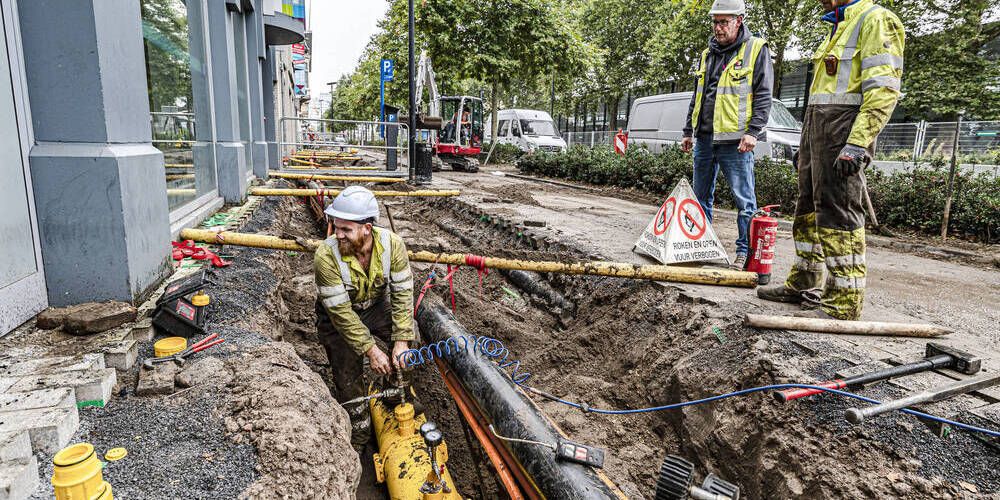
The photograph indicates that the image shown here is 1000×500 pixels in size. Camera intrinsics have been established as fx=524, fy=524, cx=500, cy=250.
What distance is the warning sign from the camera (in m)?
4.84

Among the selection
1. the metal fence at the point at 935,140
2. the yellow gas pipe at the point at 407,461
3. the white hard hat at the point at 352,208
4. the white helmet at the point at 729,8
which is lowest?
the yellow gas pipe at the point at 407,461

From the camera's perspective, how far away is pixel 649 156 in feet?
40.7

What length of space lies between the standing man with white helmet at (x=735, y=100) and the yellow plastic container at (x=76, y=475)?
4749 millimetres

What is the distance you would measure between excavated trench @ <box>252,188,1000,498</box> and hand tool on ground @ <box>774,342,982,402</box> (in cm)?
9

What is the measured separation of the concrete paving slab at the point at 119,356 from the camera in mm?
2422

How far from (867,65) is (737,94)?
4.94ft

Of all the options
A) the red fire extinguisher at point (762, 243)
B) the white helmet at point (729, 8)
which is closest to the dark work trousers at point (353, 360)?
the red fire extinguisher at point (762, 243)

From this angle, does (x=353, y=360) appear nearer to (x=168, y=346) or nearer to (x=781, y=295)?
(x=168, y=346)

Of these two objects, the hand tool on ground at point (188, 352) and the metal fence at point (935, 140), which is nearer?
the hand tool on ground at point (188, 352)

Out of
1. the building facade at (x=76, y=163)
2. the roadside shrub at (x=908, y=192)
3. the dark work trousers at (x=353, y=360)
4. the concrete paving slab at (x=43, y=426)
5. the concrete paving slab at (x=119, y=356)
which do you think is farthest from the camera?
the roadside shrub at (x=908, y=192)

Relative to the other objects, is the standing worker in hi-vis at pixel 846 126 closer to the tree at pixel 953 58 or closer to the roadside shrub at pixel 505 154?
the tree at pixel 953 58

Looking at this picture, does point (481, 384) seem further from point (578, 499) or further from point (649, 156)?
point (649, 156)

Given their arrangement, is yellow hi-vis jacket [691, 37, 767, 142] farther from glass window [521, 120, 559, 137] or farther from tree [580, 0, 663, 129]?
tree [580, 0, 663, 129]

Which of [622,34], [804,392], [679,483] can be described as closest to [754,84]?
[804,392]
